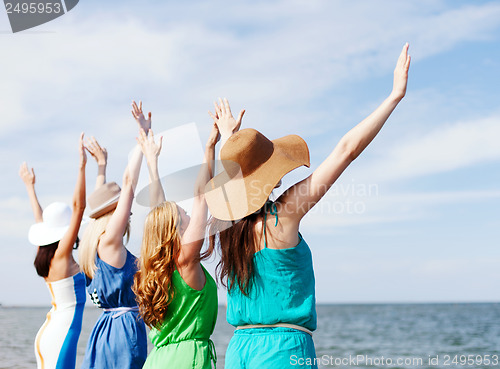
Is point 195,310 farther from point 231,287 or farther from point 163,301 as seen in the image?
point 231,287

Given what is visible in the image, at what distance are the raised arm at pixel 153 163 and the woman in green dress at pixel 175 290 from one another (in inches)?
14.4

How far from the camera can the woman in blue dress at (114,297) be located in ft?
12.2

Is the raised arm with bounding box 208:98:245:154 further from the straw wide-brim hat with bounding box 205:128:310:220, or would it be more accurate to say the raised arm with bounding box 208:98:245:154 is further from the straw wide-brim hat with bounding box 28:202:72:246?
the straw wide-brim hat with bounding box 28:202:72:246

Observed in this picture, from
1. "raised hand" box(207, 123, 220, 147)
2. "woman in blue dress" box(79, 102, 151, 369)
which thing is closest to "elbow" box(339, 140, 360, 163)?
"raised hand" box(207, 123, 220, 147)

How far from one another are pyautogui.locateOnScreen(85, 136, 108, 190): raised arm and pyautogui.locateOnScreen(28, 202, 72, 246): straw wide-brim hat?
2.17 feet

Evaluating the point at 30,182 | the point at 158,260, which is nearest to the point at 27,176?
the point at 30,182

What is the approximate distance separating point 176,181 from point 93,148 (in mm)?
1357

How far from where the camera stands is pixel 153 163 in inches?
136

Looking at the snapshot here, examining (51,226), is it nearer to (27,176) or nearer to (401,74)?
(27,176)

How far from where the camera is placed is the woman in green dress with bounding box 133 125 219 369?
3.03m

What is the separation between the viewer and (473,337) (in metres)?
26.5

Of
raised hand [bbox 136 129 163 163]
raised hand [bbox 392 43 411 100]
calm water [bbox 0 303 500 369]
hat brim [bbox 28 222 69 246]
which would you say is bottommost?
calm water [bbox 0 303 500 369]

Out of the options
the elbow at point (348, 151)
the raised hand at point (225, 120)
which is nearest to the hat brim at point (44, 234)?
the raised hand at point (225, 120)

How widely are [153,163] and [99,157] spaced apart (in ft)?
4.33
